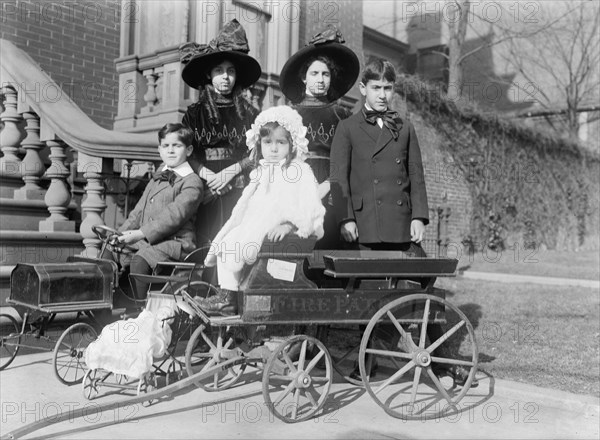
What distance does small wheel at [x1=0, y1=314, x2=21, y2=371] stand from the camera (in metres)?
4.61

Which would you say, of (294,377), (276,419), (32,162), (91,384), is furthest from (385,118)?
(32,162)

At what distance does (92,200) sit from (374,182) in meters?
2.52

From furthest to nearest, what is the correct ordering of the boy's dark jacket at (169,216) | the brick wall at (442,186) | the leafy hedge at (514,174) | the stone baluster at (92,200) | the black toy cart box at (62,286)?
the leafy hedge at (514,174) < the brick wall at (442,186) < the stone baluster at (92,200) < the boy's dark jacket at (169,216) < the black toy cart box at (62,286)

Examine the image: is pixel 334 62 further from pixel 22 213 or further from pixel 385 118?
pixel 22 213

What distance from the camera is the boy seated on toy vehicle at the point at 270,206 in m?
3.87

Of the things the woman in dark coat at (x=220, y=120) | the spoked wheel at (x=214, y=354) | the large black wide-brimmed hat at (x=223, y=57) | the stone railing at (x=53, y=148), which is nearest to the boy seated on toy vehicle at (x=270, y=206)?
the spoked wheel at (x=214, y=354)

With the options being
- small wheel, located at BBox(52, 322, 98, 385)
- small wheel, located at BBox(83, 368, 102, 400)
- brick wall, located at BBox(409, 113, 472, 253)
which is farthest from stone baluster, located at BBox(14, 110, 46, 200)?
brick wall, located at BBox(409, 113, 472, 253)

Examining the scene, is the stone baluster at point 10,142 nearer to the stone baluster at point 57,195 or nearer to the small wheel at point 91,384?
the stone baluster at point 57,195

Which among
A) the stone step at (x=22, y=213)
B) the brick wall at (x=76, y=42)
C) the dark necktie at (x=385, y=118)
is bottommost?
the stone step at (x=22, y=213)

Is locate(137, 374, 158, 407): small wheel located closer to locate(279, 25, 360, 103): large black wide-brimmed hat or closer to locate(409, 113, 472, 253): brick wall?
locate(279, 25, 360, 103): large black wide-brimmed hat

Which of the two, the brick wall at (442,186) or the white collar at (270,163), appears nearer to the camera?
the white collar at (270,163)

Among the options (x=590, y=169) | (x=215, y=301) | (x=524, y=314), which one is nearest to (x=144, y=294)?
(x=215, y=301)

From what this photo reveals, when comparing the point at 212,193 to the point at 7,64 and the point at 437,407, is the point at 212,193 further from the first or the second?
the point at 7,64

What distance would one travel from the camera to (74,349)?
4379mm
